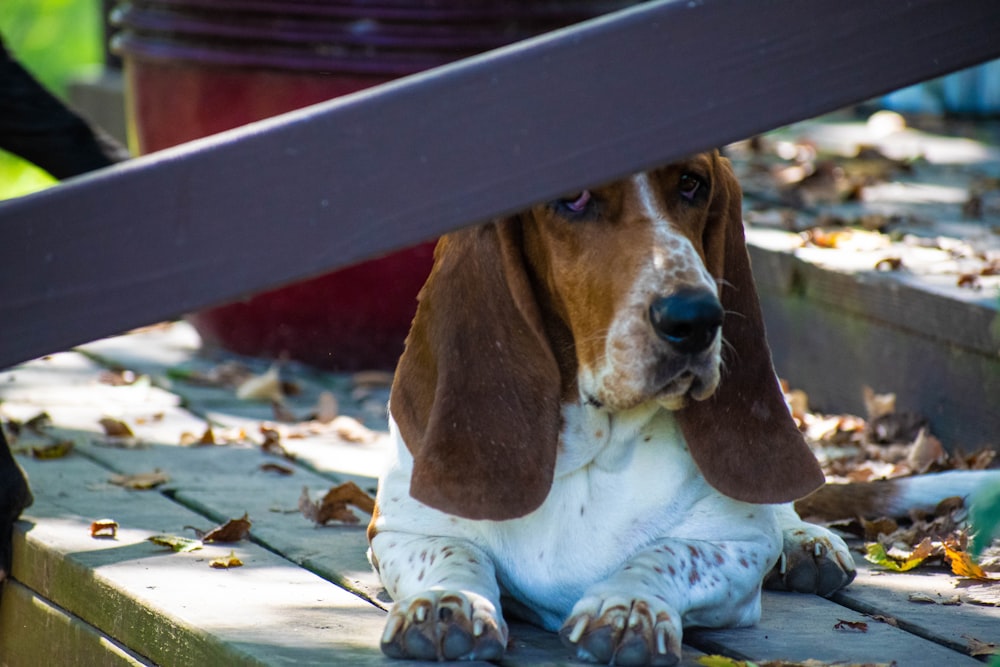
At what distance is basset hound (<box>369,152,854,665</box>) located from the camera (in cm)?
265

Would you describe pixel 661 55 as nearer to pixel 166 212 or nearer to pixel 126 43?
pixel 166 212

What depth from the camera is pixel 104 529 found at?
349cm

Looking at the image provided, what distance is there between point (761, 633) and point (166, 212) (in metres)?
1.57

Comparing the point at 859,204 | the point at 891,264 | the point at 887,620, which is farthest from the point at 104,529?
the point at 859,204

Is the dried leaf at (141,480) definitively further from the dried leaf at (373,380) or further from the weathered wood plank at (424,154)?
the weathered wood plank at (424,154)

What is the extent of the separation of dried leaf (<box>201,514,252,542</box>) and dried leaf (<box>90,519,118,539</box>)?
208 mm

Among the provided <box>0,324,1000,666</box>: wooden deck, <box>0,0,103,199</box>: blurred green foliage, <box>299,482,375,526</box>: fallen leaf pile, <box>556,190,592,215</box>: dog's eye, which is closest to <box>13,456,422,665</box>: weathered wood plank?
<box>0,324,1000,666</box>: wooden deck

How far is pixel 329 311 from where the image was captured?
5664mm

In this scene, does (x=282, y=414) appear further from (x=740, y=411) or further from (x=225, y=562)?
(x=740, y=411)

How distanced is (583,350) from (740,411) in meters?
0.35

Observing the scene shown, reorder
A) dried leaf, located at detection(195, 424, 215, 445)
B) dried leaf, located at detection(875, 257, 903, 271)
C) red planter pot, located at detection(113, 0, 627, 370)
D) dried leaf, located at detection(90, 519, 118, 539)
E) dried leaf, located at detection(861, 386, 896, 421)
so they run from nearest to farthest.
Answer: dried leaf, located at detection(90, 519, 118, 539) < dried leaf, located at detection(195, 424, 215, 445) < dried leaf, located at detection(861, 386, 896, 421) < dried leaf, located at detection(875, 257, 903, 271) < red planter pot, located at detection(113, 0, 627, 370)

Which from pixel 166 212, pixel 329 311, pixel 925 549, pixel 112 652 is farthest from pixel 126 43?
pixel 166 212

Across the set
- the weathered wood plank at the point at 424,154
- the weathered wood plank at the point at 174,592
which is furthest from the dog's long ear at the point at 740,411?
the weathered wood plank at the point at 424,154

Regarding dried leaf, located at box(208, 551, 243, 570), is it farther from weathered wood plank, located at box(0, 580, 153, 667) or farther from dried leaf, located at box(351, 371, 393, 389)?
dried leaf, located at box(351, 371, 393, 389)
